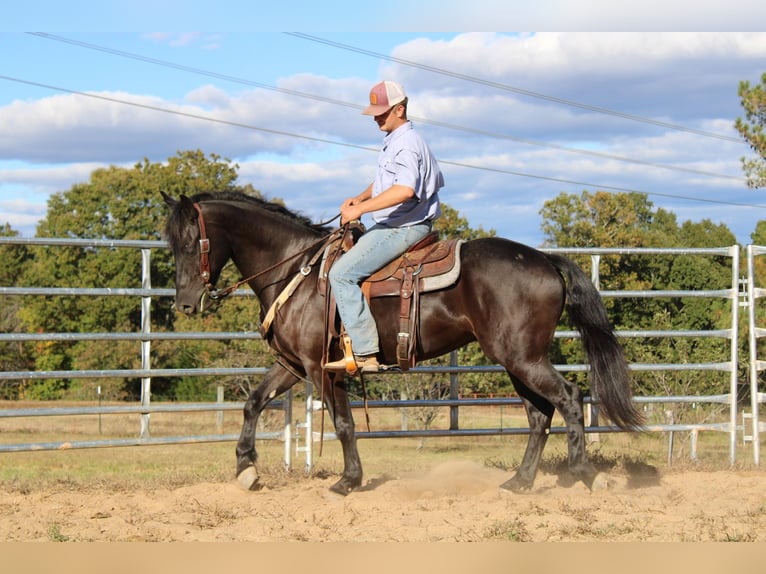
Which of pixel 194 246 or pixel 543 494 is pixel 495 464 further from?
pixel 194 246

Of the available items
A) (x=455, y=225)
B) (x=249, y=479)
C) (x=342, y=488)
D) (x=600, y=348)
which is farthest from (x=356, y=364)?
(x=455, y=225)

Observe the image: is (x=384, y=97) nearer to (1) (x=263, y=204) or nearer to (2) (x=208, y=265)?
(1) (x=263, y=204)

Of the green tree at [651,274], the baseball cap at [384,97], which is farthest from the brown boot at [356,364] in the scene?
the green tree at [651,274]

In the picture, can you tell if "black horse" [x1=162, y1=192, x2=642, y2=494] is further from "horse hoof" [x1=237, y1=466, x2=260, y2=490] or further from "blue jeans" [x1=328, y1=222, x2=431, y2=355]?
"blue jeans" [x1=328, y1=222, x2=431, y2=355]

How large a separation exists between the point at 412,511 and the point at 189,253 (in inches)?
94.7

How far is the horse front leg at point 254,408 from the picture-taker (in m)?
6.52

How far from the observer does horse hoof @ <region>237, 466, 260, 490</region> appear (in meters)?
6.30

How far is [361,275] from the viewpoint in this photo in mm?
6020

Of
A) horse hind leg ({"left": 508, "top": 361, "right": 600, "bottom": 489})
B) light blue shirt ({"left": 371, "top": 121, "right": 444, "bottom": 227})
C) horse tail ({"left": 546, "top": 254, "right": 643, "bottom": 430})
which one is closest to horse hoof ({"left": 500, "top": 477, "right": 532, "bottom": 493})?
horse hind leg ({"left": 508, "top": 361, "right": 600, "bottom": 489})

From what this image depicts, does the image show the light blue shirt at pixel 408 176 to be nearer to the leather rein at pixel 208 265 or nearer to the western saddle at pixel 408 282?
the western saddle at pixel 408 282

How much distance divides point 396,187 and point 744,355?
668 inches

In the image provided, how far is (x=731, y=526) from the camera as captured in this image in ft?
16.3

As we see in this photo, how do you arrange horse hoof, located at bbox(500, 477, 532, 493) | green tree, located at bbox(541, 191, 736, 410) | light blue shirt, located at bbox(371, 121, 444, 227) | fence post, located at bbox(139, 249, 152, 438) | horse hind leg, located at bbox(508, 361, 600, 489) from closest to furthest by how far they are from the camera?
light blue shirt, located at bbox(371, 121, 444, 227) → horse hind leg, located at bbox(508, 361, 600, 489) → horse hoof, located at bbox(500, 477, 532, 493) → fence post, located at bbox(139, 249, 152, 438) → green tree, located at bbox(541, 191, 736, 410)

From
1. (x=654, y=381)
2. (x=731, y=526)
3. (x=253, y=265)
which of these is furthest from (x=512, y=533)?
(x=654, y=381)
